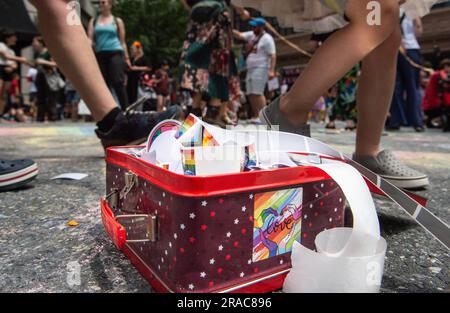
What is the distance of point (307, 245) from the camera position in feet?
2.53

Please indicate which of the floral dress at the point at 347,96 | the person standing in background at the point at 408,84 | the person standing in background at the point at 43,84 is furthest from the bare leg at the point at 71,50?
the person standing in background at the point at 43,84

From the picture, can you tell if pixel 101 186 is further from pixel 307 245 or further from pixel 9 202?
pixel 307 245

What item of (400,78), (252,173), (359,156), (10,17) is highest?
(10,17)

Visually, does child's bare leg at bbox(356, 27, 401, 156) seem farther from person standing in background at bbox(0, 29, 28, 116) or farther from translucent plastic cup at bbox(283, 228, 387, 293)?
person standing in background at bbox(0, 29, 28, 116)

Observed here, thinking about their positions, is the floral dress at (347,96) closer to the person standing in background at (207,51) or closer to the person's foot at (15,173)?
the person standing in background at (207,51)

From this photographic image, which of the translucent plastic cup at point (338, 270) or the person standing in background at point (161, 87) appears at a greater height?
the person standing in background at point (161, 87)

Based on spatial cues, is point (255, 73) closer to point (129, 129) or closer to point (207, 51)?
point (207, 51)

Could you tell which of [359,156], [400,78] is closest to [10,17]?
[400,78]

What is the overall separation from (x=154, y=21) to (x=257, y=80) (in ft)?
57.3

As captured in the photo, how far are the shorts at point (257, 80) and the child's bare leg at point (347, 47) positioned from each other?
411cm

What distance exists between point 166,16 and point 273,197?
2200 centimetres

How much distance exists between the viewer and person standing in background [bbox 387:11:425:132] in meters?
5.16

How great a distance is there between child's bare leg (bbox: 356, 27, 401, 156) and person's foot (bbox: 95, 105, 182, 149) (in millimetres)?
816

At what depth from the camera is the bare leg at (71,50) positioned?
4.63 ft
